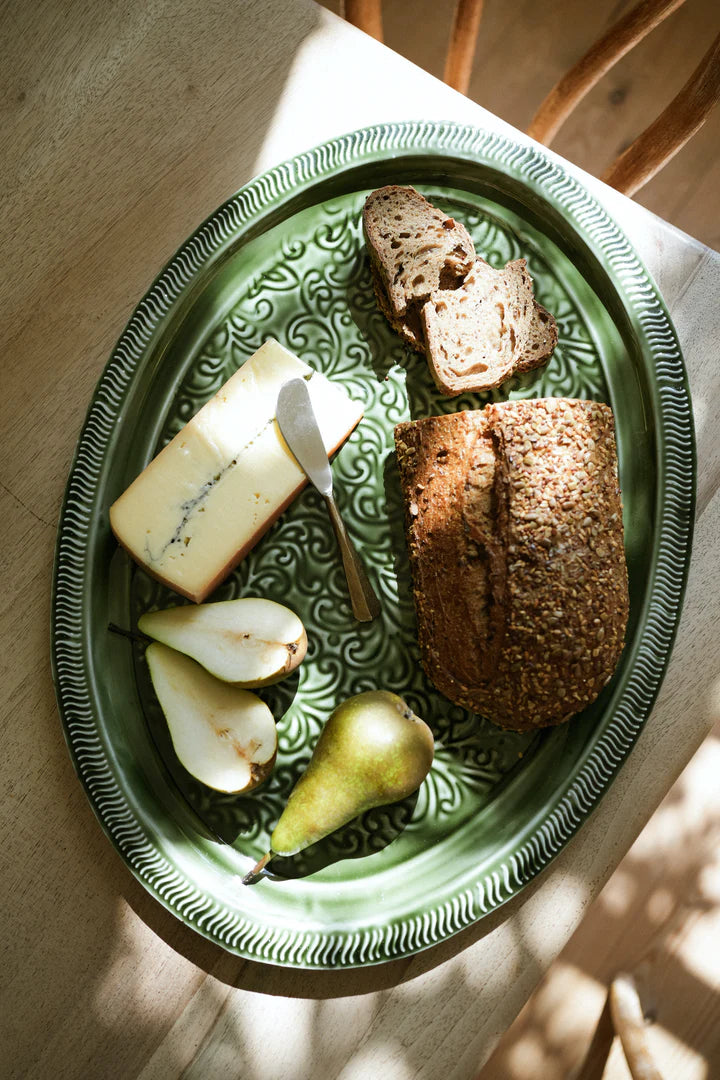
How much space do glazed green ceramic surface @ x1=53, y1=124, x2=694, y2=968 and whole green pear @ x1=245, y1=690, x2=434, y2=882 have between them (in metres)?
0.06

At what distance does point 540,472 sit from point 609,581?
0.57 ft

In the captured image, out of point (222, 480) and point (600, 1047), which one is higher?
point (222, 480)

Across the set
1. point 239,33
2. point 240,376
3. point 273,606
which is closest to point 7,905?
point 273,606

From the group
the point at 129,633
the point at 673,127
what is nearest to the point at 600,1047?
the point at 129,633

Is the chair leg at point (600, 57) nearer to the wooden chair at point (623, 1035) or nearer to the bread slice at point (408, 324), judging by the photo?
the bread slice at point (408, 324)

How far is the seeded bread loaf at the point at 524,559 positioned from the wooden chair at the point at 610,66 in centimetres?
50

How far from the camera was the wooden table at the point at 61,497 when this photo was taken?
3.81ft

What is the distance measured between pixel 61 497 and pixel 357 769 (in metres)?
0.62

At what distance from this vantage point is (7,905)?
46.7 inches

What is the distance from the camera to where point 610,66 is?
1331 millimetres

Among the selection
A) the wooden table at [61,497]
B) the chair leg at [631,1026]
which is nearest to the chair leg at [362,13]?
the wooden table at [61,497]

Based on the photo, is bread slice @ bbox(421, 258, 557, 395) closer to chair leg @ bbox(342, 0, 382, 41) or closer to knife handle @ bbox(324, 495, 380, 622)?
knife handle @ bbox(324, 495, 380, 622)

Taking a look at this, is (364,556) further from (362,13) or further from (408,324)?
(362,13)

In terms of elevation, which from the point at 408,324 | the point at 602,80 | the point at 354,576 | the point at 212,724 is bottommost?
the point at 212,724
